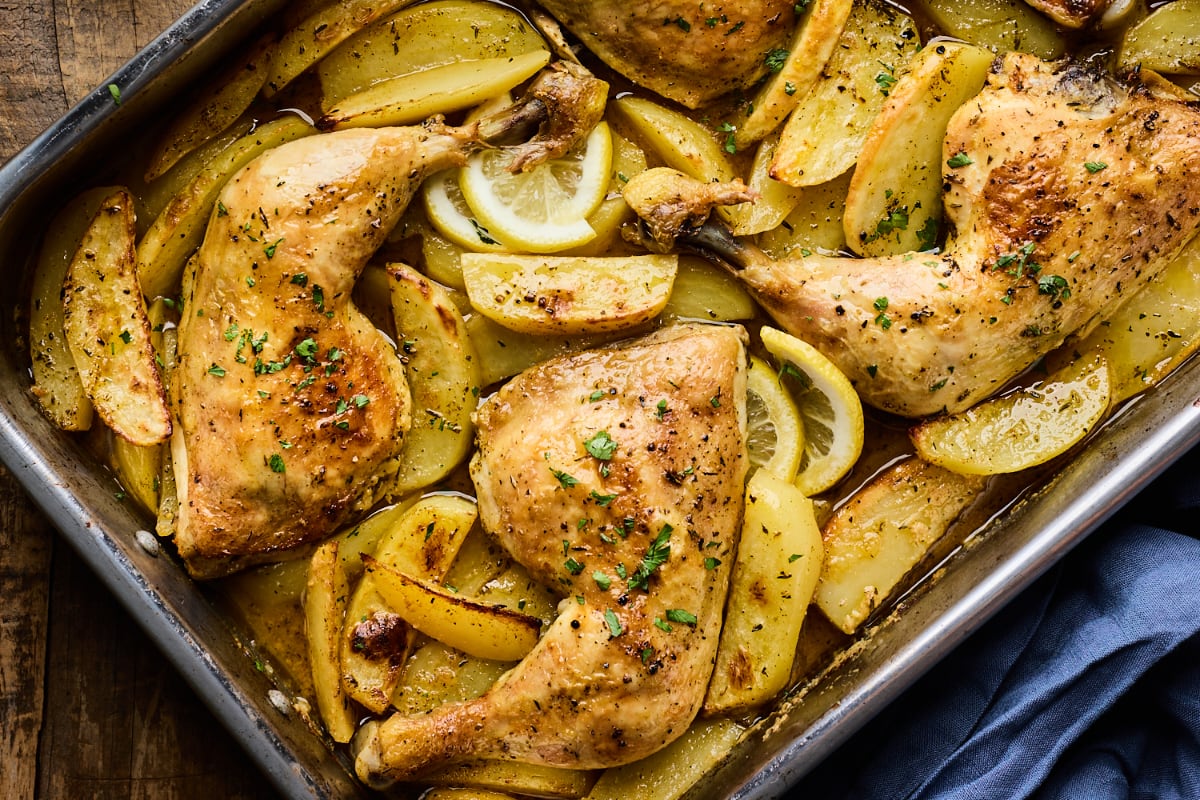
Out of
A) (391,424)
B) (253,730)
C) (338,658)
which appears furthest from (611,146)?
(253,730)

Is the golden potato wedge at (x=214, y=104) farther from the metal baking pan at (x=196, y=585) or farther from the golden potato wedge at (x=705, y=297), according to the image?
the golden potato wedge at (x=705, y=297)

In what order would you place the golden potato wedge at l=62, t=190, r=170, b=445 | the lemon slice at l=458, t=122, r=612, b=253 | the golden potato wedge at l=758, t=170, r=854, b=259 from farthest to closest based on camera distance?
the golden potato wedge at l=758, t=170, r=854, b=259, the lemon slice at l=458, t=122, r=612, b=253, the golden potato wedge at l=62, t=190, r=170, b=445

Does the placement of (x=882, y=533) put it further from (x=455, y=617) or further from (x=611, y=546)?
(x=455, y=617)

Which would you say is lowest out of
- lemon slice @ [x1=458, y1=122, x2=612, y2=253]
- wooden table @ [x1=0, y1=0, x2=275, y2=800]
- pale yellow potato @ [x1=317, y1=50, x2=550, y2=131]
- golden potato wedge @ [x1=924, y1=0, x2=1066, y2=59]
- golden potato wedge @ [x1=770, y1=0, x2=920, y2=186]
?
wooden table @ [x1=0, y1=0, x2=275, y2=800]

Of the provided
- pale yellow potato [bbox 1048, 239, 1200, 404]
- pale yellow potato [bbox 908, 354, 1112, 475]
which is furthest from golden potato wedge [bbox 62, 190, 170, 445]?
pale yellow potato [bbox 1048, 239, 1200, 404]

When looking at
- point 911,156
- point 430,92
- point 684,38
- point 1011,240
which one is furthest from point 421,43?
point 1011,240

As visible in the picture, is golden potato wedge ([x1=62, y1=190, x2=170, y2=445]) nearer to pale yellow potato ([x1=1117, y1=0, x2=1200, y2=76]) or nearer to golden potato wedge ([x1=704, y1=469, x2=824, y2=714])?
golden potato wedge ([x1=704, y1=469, x2=824, y2=714])
